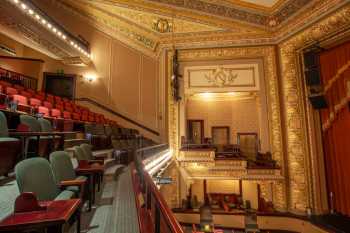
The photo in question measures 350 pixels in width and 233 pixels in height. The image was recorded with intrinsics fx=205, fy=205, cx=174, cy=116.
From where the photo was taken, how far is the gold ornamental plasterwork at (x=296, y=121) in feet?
14.0

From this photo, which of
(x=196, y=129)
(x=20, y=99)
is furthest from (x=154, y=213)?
(x=196, y=129)

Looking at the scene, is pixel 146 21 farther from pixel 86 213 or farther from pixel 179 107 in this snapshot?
pixel 86 213

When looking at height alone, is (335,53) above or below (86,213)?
above

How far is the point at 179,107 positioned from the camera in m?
5.11

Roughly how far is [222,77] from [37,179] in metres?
4.55

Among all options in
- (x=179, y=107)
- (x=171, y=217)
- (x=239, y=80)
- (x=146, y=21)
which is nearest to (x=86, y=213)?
(x=171, y=217)

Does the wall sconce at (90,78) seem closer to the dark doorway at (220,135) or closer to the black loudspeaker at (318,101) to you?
the dark doorway at (220,135)

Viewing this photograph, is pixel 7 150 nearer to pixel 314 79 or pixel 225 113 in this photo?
pixel 314 79

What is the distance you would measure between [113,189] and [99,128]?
2360mm

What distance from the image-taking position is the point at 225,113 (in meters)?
6.41

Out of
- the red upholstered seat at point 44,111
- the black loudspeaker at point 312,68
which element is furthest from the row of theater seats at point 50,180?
the black loudspeaker at point 312,68

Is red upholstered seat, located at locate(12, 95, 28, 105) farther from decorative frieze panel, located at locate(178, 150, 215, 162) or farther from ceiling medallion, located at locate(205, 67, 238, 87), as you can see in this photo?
ceiling medallion, located at locate(205, 67, 238, 87)

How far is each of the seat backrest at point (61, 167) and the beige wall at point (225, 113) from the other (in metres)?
4.97

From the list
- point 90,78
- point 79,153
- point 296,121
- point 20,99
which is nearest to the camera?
point 79,153
